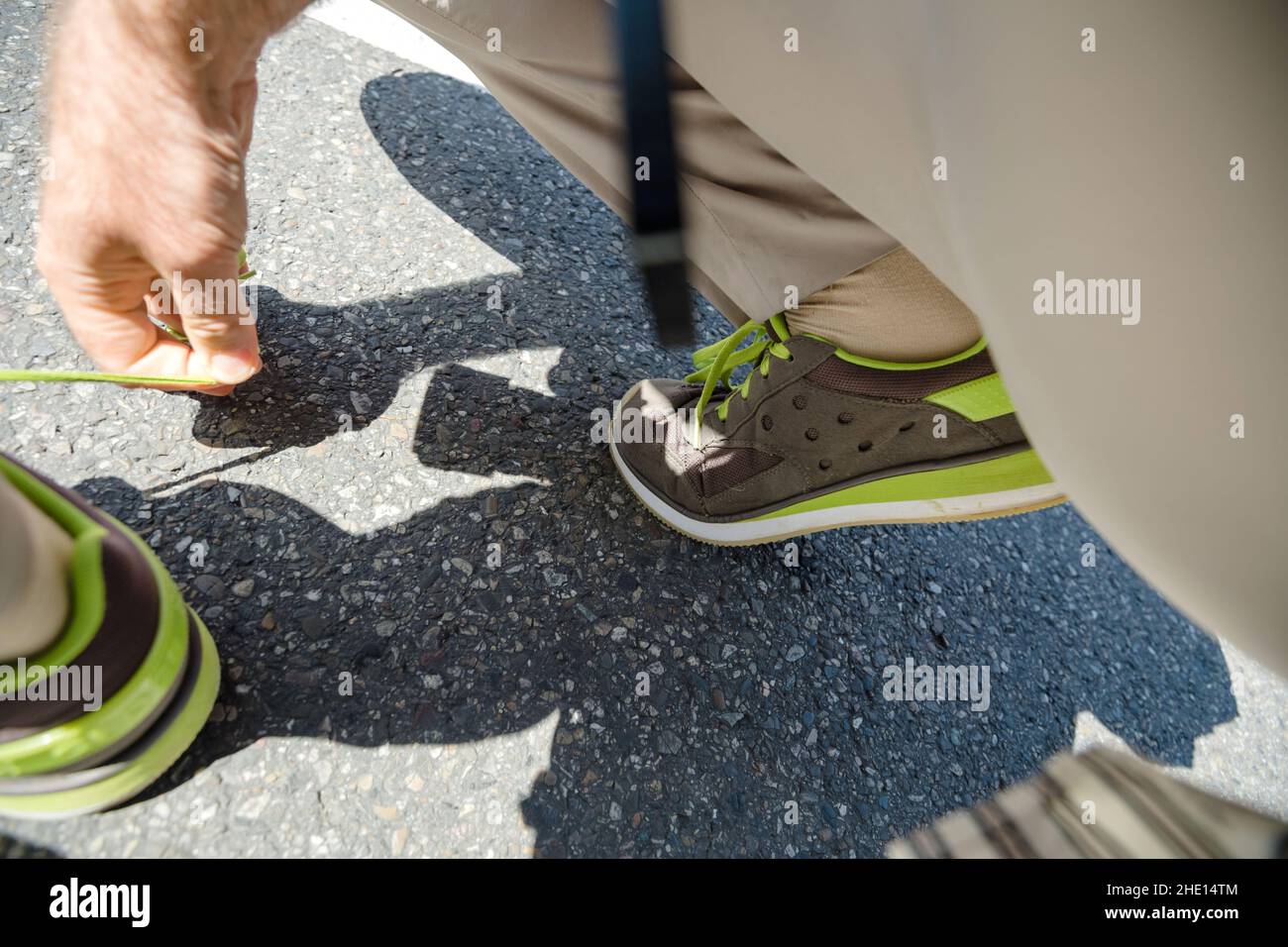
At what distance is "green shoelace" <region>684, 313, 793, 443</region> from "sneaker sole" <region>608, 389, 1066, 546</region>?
150 millimetres

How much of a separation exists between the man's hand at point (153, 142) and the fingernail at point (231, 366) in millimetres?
102

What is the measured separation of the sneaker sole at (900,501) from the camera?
0.92 meters

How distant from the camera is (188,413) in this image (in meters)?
1.10

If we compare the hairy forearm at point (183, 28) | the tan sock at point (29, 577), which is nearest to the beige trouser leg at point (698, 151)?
the hairy forearm at point (183, 28)

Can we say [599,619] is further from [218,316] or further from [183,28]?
[183,28]

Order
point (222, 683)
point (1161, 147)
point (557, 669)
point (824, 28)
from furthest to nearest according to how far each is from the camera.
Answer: point (557, 669) < point (222, 683) < point (824, 28) < point (1161, 147)

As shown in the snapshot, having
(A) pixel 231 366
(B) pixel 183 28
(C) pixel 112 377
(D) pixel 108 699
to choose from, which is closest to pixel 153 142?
(B) pixel 183 28

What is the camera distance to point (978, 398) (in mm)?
896

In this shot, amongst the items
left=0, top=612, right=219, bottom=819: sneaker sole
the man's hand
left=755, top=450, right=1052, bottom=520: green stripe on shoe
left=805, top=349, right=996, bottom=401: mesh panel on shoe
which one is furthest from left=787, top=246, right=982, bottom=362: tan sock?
left=0, top=612, right=219, bottom=819: sneaker sole

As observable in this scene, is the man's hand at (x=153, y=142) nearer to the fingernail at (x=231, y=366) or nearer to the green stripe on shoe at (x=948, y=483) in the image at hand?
the fingernail at (x=231, y=366)

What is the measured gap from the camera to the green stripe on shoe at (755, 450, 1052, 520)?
906 millimetres
